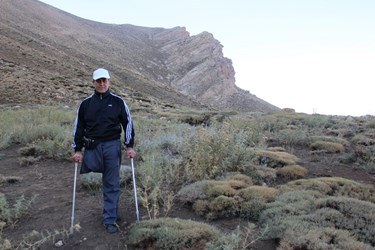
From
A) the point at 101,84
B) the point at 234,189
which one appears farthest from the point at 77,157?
the point at 234,189

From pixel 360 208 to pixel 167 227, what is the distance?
2.72 meters

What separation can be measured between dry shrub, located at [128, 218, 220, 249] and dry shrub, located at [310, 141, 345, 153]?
240 inches

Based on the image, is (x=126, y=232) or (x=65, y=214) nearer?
(x=126, y=232)

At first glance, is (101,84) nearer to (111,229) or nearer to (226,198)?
(111,229)

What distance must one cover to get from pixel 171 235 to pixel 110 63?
44.3 meters

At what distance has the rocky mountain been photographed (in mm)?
22359

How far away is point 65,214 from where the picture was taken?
5.98 meters

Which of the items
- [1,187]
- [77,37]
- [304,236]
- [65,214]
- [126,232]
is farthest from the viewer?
[77,37]

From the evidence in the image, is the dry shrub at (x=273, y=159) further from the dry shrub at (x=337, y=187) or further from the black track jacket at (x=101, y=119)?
the black track jacket at (x=101, y=119)

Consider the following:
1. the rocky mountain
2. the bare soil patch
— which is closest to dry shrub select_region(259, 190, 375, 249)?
the bare soil patch

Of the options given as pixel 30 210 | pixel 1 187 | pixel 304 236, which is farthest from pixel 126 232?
pixel 1 187

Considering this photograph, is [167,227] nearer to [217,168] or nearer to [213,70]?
[217,168]

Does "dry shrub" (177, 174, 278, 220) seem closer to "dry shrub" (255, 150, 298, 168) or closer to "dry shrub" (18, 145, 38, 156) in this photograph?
"dry shrub" (255, 150, 298, 168)

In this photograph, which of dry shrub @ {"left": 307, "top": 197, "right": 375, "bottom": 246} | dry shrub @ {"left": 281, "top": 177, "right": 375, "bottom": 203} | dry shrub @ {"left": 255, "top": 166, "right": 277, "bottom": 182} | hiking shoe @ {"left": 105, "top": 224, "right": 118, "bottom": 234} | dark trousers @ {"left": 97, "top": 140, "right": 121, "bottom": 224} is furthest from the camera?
dry shrub @ {"left": 255, "top": 166, "right": 277, "bottom": 182}
